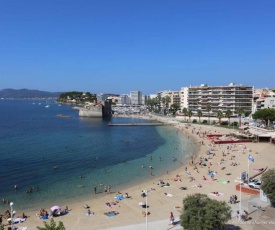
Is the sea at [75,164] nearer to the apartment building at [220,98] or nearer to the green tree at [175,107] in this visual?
the apartment building at [220,98]

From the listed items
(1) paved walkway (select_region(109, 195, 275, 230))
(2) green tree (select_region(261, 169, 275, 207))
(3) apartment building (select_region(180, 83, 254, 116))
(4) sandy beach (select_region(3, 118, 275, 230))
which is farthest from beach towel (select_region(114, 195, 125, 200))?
(3) apartment building (select_region(180, 83, 254, 116))

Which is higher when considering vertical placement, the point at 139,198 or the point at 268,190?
the point at 268,190

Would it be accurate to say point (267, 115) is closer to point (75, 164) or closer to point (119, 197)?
point (75, 164)

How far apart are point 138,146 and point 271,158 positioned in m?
30.7

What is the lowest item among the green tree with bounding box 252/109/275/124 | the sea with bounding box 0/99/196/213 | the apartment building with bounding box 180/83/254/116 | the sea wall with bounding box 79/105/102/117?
the sea with bounding box 0/99/196/213

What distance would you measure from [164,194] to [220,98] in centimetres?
10708

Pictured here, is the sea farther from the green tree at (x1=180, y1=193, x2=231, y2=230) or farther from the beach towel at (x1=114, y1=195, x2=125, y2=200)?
the green tree at (x1=180, y1=193, x2=231, y2=230)

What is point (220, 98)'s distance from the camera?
13838cm

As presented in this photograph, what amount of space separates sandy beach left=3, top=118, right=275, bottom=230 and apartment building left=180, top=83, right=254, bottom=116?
7222cm

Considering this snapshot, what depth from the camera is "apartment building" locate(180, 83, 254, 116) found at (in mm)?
133500

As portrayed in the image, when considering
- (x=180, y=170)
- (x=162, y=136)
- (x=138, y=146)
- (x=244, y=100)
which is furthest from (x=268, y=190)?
(x=244, y=100)

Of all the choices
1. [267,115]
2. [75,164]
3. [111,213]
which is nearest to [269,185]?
[111,213]

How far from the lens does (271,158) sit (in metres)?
57.8

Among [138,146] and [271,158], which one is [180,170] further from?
[138,146]
